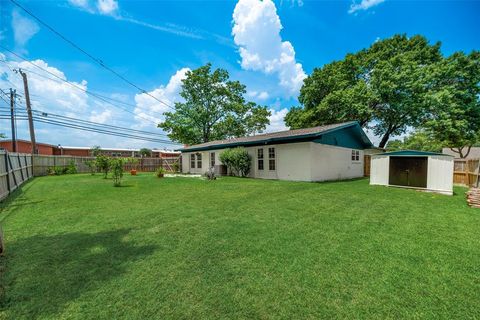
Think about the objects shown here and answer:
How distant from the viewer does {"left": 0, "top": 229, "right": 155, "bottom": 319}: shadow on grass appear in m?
1.91

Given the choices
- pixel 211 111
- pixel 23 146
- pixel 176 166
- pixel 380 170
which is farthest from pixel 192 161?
pixel 23 146

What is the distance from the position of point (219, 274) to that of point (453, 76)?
2193 centimetres

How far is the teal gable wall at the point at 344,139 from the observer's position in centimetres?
1177

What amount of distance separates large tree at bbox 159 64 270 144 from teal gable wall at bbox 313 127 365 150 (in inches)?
565

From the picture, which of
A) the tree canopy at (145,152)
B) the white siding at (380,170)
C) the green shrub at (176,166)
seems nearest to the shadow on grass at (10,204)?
the white siding at (380,170)

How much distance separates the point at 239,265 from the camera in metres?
2.60

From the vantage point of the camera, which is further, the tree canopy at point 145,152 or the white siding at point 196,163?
the tree canopy at point 145,152

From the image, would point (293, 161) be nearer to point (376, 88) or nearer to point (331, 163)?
point (331, 163)

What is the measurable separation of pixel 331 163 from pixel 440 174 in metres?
4.79

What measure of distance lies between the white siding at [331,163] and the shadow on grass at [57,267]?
9785mm

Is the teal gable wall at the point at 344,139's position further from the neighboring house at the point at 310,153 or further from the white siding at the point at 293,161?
the white siding at the point at 293,161

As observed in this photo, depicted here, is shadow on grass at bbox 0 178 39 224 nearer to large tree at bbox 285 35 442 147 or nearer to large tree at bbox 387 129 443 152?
large tree at bbox 285 35 442 147

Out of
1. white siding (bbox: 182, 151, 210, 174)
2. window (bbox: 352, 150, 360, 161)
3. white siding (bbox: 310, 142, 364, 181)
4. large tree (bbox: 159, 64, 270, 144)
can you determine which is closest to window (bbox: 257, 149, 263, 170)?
white siding (bbox: 310, 142, 364, 181)

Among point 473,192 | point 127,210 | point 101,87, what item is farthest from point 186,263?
point 101,87
